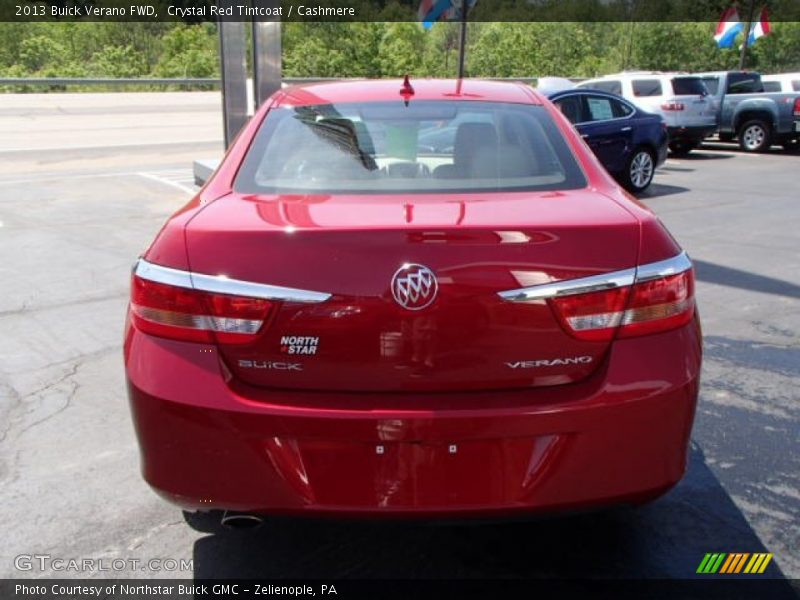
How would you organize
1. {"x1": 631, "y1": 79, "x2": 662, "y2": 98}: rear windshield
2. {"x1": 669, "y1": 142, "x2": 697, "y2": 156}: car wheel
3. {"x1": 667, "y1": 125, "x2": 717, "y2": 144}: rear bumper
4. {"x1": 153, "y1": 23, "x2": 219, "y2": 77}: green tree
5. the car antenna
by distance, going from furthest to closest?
{"x1": 153, "y1": 23, "x2": 219, "y2": 77}: green tree → {"x1": 669, "y1": 142, "x2": 697, "y2": 156}: car wheel → {"x1": 631, "y1": 79, "x2": 662, "y2": 98}: rear windshield → {"x1": 667, "y1": 125, "x2": 717, "y2": 144}: rear bumper → the car antenna

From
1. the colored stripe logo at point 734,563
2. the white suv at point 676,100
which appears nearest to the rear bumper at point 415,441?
the colored stripe logo at point 734,563

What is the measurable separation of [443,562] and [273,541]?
64 centimetres

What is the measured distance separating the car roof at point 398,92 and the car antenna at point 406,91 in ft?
0.05

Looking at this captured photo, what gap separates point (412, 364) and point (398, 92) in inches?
66.5

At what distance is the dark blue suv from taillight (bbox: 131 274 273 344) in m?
10.9

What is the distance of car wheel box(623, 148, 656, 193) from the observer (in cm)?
1282

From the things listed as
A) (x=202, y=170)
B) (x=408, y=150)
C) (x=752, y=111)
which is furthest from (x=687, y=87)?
(x=408, y=150)

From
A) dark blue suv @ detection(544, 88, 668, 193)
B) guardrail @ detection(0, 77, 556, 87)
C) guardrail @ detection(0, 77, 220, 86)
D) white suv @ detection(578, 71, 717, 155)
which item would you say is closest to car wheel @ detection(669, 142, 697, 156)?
white suv @ detection(578, 71, 717, 155)

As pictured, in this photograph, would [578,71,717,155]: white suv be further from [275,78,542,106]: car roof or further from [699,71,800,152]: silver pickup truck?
[275,78,542,106]: car roof

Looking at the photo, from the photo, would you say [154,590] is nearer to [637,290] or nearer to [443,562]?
[443,562]

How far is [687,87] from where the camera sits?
17.6 metres

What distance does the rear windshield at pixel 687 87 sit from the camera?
1750 centimetres

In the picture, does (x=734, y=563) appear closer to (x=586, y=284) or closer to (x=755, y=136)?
(x=586, y=284)

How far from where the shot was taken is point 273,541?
303 cm
